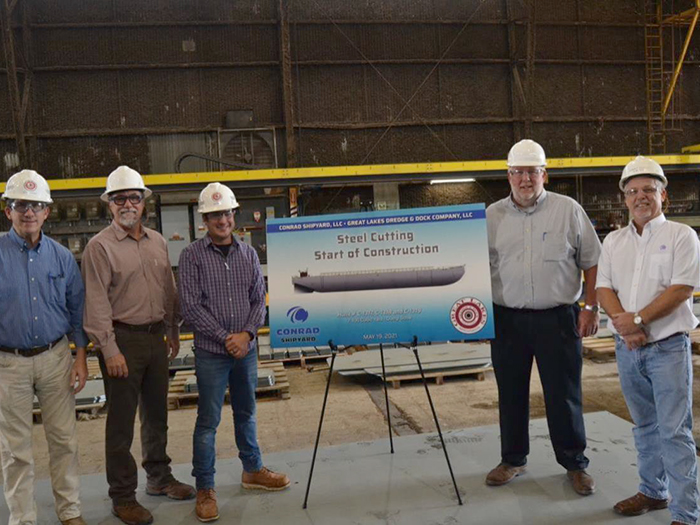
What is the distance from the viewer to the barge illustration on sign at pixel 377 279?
3.49 m

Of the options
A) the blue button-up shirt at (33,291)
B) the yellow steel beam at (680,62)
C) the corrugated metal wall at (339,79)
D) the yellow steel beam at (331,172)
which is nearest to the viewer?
the blue button-up shirt at (33,291)

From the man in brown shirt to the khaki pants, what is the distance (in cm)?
22

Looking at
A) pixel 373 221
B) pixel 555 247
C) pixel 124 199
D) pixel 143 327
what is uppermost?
pixel 124 199

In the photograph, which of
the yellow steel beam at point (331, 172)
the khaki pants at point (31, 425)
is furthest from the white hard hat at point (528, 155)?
the yellow steel beam at point (331, 172)

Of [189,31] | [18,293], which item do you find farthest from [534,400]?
[189,31]

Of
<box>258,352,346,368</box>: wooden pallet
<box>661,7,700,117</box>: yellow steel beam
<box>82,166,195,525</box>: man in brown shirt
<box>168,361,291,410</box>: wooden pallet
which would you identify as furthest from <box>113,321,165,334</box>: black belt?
<box>661,7,700,117</box>: yellow steel beam

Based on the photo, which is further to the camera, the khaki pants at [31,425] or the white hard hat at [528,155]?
the white hard hat at [528,155]

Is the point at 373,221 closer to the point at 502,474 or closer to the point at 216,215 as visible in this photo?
the point at 216,215

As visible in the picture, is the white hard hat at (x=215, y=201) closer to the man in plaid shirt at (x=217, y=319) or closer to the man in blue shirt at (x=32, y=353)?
the man in plaid shirt at (x=217, y=319)

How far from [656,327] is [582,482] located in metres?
1.18

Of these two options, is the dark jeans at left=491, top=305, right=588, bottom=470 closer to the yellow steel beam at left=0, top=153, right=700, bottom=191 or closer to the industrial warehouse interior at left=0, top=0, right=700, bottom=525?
the industrial warehouse interior at left=0, top=0, right=700, bottom=525

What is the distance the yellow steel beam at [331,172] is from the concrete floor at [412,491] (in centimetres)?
640

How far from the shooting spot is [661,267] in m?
2.92

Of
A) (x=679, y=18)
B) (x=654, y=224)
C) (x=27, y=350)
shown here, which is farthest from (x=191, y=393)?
(x=679, y=18)
